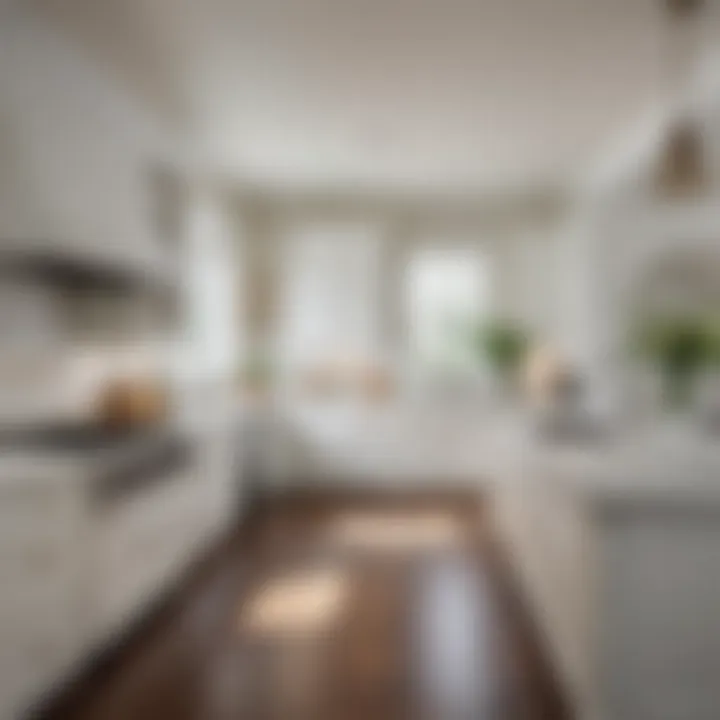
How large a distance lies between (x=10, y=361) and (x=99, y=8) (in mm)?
1490

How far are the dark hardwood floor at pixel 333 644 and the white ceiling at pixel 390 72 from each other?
8.12ft

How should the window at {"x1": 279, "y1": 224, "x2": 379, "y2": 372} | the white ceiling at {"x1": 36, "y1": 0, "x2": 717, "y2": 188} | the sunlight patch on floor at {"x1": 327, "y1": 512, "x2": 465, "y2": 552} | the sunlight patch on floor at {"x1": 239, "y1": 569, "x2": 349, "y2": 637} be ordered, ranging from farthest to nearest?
the window at {"x1": 279, "y1": 224, "x2": 379, "y2": 372}, the sunlight patch on floor at {"x1": 327, "y1": 512, "x2": 465, "y2": 552}, the sunlight patch on floor at {"x1": 239, "y1": 569, "x2": 349, "y2": 637}, the white ceiling at {"x1": 36, "y1": 0, "x2": 717, "y2": 188}

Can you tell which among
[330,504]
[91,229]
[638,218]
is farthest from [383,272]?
[91,229]

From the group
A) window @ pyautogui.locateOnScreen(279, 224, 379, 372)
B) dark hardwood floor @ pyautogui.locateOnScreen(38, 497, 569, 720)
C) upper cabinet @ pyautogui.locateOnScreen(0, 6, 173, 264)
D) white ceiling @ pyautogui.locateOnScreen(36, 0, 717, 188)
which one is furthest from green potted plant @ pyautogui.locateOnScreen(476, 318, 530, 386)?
upper cabinet @ pyautogui.locateOnScreen(0, 6, 173, 264)

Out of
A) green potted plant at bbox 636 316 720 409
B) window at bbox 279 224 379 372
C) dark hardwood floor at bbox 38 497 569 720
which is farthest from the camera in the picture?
window at bbox 279 224 379 372

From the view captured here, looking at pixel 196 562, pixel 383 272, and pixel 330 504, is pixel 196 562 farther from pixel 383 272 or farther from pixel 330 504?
pixel 383 272

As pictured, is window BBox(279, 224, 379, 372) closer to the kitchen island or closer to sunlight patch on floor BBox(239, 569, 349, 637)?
sunlight patch on floor BBox(239, 569, 349, 637)

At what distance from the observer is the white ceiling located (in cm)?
297

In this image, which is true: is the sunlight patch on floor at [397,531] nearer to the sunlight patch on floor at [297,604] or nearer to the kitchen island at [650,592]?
the sunlight patch on floor at [297,604]

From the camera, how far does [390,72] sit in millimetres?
3643

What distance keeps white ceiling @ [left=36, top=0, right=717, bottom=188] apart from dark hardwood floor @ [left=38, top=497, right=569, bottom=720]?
97.4 inches

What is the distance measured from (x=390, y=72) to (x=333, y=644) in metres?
2.62

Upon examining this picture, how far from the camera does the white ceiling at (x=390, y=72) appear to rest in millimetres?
2975

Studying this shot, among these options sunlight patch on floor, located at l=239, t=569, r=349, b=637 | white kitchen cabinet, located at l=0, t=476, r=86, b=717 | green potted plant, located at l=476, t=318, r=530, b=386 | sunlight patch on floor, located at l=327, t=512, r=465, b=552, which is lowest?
sunlight patch on floor, located at l=327, t=512, r=465, b=552
